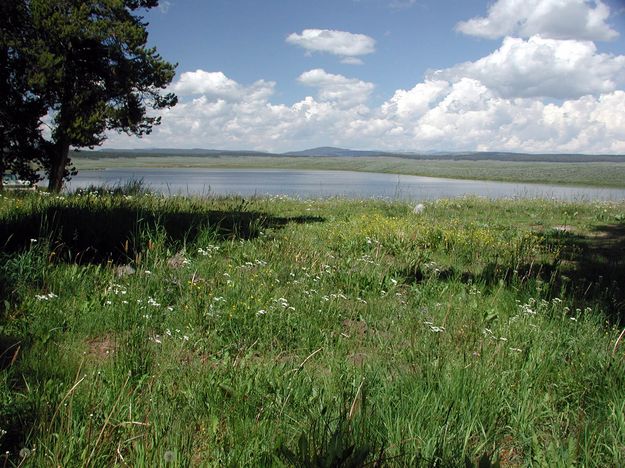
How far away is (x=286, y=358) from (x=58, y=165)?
1699cm

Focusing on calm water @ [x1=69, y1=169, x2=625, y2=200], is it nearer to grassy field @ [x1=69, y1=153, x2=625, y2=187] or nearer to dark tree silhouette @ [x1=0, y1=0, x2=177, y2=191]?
dark tree silhouette @ [x1=0, y1=0, x2=177, y2=191]

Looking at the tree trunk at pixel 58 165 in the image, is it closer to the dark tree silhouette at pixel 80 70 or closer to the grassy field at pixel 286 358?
the dark tree silhouette at pixel 80 70

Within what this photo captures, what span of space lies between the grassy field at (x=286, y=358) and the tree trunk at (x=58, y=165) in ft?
36.4

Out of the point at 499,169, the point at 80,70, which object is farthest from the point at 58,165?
the point at 499,169

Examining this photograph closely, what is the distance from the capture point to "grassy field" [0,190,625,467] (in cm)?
255

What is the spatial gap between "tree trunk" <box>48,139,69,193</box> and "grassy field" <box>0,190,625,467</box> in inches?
437

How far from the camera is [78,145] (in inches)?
699

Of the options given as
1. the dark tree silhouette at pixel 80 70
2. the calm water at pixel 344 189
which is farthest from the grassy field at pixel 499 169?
the dark tree silhouette at pixel 80 70

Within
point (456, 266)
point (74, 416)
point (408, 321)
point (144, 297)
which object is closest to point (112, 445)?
point (74, 416)

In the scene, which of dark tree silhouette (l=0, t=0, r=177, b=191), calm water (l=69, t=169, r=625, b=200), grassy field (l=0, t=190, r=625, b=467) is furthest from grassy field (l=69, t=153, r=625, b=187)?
grassy field (l=0, t=190, r=625, b=467)

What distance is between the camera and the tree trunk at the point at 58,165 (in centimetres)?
1768

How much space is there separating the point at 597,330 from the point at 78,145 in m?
17.9

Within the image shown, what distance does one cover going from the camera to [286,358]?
3.98 m

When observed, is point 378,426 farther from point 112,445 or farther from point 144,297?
point 144,297
